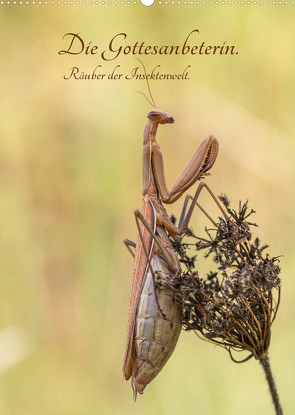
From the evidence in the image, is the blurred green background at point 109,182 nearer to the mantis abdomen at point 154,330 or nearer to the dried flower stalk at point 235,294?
the mantis abdomen at point 154,330

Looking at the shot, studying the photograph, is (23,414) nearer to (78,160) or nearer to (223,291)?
(78,160)

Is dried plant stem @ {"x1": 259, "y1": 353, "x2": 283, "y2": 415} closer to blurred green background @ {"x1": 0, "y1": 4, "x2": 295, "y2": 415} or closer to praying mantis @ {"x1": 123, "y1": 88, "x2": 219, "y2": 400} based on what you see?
praying mantis @ {"x1": 123, "y1": 88, "x2": 219, "y2": 400}

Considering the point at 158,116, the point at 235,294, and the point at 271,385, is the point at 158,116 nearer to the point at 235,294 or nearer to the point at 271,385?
the point at 235,294

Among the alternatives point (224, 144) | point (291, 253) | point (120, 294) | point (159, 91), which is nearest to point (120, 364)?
point (120, 294)

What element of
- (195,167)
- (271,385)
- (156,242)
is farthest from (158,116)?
(271,385)

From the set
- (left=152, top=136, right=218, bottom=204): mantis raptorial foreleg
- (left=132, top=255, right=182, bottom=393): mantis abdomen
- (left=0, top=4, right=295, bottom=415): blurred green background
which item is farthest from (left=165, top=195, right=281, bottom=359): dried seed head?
(left=0, top=4, right=295, bottom=415): blurred green background
